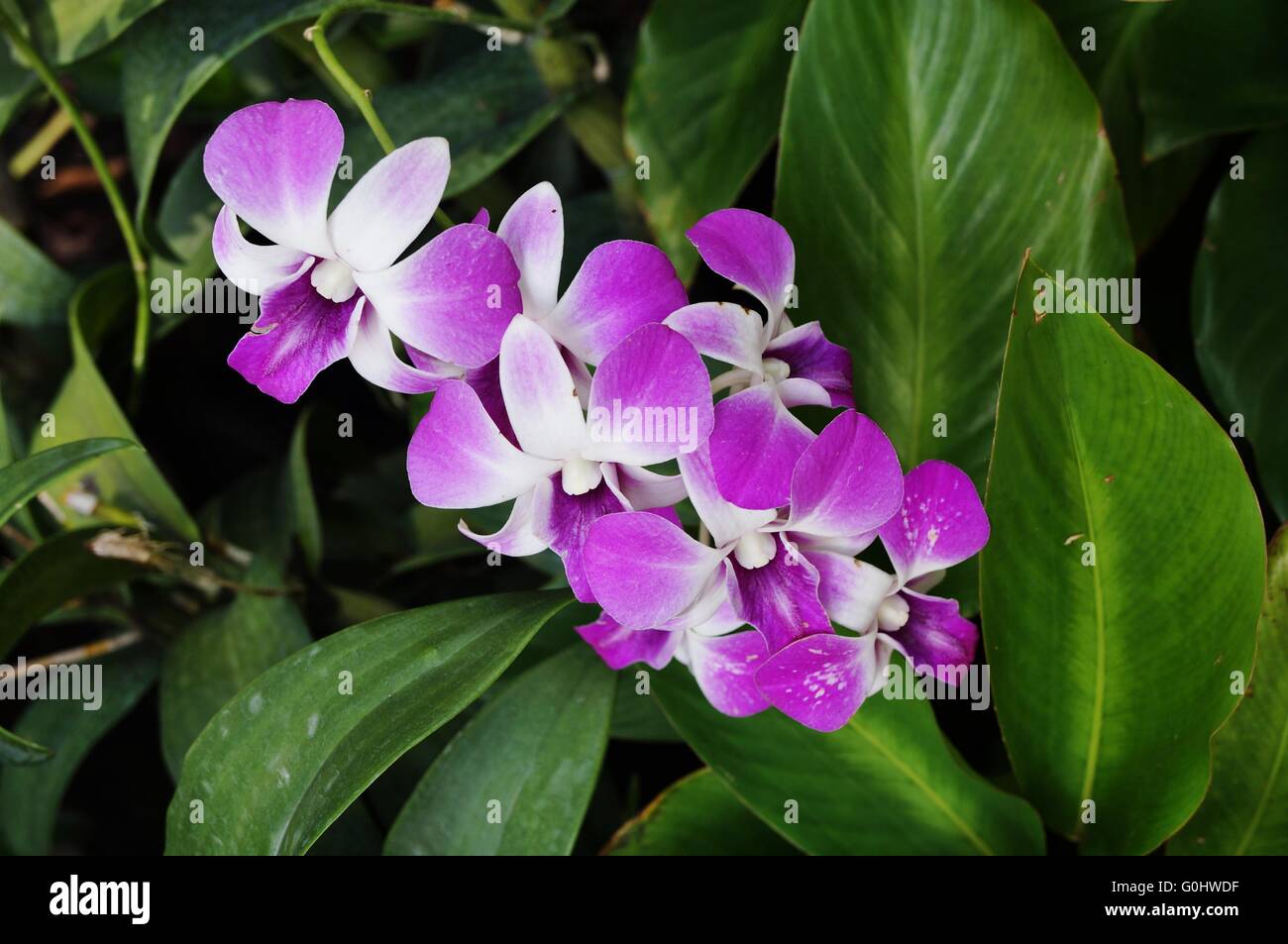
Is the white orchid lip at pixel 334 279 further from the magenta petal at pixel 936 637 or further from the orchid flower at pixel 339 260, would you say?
the magenta petal at pixel 936 637

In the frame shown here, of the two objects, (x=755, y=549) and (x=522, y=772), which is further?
(x=522, y=772)

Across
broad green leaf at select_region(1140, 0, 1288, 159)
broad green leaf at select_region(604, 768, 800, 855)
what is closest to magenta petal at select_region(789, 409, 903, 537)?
broad green leaf at select_region(604, 768, 800, 855)

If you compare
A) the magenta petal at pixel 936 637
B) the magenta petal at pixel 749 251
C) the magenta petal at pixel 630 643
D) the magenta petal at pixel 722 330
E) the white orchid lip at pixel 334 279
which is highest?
the magenta petal at pixel 749 251

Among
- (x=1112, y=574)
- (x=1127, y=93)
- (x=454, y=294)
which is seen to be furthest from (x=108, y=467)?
(x=1127, y=93)

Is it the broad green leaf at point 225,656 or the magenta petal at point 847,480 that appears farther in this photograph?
the broad green leaf at point 225,656

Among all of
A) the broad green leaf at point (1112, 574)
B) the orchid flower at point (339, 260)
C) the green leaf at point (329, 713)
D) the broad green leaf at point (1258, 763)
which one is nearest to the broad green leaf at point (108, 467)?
the green leaf at point (329, 713)

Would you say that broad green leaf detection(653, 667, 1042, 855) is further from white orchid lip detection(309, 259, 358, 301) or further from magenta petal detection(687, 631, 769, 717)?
white orchid lip detection(309, 259, 358, 301)

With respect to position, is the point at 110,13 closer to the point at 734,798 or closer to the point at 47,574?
the point at 47,574

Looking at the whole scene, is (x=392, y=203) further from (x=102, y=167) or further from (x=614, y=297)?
(x=102, y=167)
